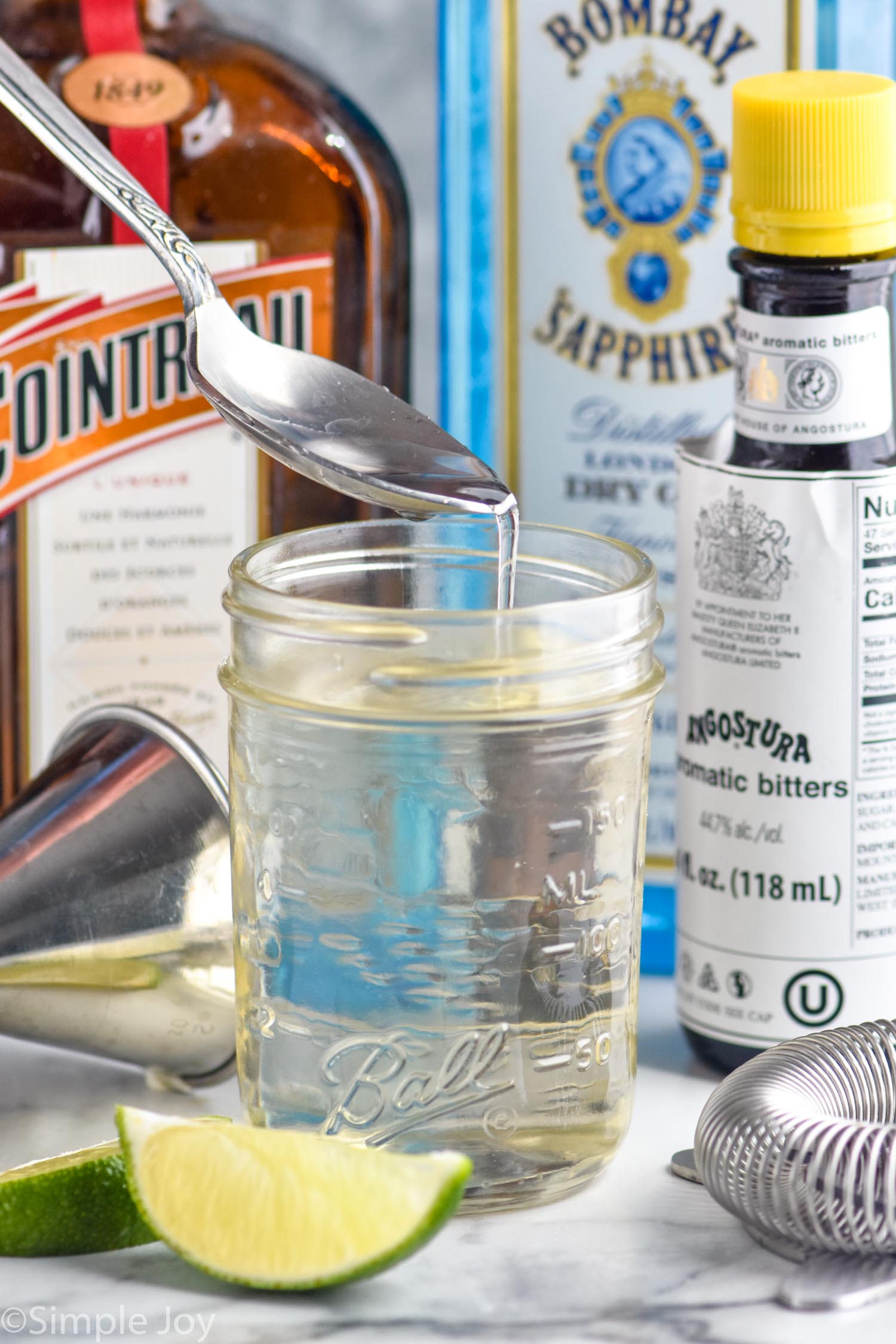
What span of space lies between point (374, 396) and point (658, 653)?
0.70 feet

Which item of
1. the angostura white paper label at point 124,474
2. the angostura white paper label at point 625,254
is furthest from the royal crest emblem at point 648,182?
the angostura white paper label at point 124,474

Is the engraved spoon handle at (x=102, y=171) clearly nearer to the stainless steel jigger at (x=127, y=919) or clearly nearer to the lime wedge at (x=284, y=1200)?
the stainless steel jigger at (x=127, y=919)

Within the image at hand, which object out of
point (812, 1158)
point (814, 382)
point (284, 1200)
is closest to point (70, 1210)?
point (284, 1200)

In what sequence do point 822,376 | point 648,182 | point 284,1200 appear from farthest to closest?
point 648,182 < point 822,376 < point 284,1200

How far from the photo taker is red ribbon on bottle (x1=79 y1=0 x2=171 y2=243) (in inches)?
31.4

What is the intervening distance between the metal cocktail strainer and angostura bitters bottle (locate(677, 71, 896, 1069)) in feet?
0.23

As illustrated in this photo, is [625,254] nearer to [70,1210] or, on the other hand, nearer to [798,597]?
[798,597]

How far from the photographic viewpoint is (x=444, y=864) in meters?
0.59

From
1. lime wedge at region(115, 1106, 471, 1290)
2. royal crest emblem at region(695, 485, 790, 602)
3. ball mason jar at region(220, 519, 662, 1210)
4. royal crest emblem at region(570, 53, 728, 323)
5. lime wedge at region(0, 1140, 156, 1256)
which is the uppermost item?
royal crest emblem at region(570, 53, 728, 323)

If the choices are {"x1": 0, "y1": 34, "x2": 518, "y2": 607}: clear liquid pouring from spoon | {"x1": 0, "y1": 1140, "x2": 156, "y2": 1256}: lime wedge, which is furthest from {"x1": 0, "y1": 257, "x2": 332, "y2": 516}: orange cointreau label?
{"x1": 0, "y1": 1140, "x2": 156, "y2": 1256}: lime wedge

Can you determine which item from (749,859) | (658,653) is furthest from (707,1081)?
(658,653)

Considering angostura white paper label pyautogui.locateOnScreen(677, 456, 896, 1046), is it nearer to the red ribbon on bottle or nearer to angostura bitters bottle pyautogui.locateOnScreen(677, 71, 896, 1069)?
angostura bitters bottle pyautogui.locateOnScreen(677, 71, 896, 1069)

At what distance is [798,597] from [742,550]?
24 millimetres

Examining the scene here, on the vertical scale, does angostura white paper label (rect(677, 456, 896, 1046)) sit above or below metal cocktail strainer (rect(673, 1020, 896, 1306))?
above
